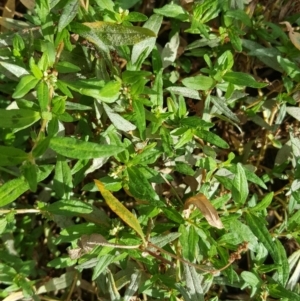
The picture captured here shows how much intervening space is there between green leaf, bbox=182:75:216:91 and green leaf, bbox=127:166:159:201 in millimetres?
391

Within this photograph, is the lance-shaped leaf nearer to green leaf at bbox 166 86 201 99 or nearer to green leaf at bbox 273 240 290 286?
green leaf at bbox 166 86 201 99

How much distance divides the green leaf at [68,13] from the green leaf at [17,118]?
0.29 m

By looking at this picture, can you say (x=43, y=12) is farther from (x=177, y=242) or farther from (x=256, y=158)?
(x=256, y=158)

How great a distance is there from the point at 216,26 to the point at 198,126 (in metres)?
0.58

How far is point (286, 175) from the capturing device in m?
2.14

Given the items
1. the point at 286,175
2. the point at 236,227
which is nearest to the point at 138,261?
the point at 236,227

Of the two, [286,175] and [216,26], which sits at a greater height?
[216,26]

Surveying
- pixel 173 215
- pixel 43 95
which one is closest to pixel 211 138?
pixel 173 215

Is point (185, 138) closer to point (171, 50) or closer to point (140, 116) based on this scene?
point (140, 116)

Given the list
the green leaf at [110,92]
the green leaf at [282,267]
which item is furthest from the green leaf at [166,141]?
the green leaf at [282,267]

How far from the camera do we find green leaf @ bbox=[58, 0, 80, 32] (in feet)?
5.39

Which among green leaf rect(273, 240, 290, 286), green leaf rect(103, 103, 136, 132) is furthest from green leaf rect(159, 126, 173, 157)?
green leaf rect(273, 240, 290, 286)

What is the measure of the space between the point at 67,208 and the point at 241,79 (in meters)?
0.80

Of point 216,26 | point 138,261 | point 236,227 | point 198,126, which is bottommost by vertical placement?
point 138,261
